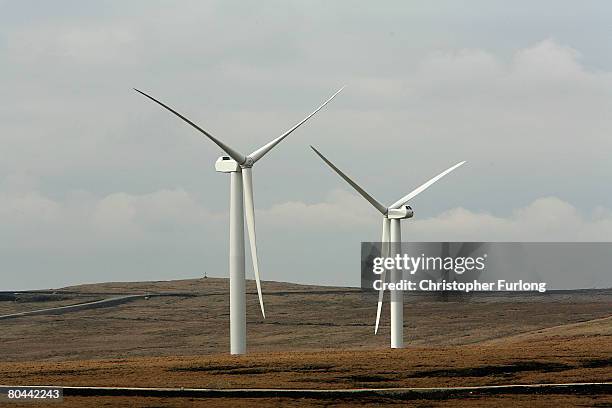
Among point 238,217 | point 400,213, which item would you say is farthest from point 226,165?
point 400,213

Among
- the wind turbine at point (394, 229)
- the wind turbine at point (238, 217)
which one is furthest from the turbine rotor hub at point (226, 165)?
the wind turbine at point (394, 229)

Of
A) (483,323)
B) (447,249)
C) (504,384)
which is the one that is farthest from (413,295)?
(504,384)

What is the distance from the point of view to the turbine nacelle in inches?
2576

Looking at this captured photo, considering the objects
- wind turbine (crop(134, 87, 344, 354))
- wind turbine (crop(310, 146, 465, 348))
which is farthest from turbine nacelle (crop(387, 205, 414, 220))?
wind turbine (crop(134, 87, 344, 354))

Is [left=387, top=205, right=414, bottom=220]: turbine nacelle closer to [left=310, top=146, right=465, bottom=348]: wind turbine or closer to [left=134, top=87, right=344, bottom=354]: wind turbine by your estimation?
[left=310, top=146, right=465, bottom=348]: wind turbine

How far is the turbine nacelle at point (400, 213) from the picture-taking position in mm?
65438

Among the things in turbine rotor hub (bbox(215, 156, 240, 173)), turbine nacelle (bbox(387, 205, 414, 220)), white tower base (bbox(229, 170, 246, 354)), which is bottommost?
white tower base (bbox(229, 170, 246, 354))

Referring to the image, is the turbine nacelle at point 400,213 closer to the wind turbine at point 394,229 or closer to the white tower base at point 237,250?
the wind turbine at point 394,229

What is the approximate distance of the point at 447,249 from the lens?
90.8 meters

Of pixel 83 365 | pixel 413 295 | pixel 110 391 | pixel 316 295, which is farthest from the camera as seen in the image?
pixel 316 295

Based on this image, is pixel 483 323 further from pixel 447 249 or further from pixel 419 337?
pixel 447 249

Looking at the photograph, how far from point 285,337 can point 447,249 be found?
73.6 ft

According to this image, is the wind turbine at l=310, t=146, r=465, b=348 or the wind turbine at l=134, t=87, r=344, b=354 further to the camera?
the wind turbine at l=310, t=146, r=465, b=348

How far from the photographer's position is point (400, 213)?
215 feet
